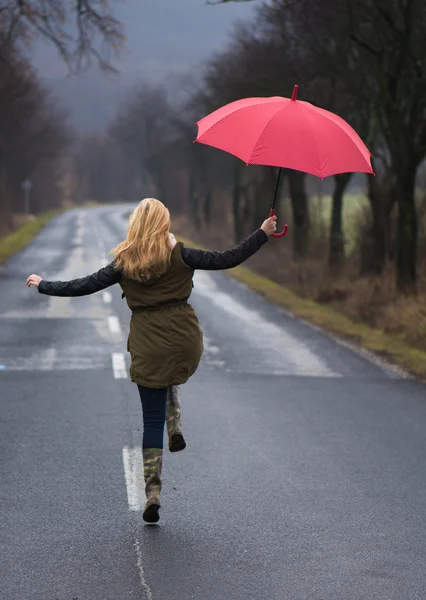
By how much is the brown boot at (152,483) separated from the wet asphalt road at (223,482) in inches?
3.2

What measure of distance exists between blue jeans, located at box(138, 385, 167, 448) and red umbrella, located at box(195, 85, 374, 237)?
1.26m

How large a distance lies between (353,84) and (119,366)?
12195mm

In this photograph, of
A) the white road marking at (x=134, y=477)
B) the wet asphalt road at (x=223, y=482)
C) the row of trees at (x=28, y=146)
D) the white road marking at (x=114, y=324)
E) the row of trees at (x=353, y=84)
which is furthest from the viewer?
the row of trees at (x=28, y=146)

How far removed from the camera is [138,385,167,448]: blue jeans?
5.58 metres

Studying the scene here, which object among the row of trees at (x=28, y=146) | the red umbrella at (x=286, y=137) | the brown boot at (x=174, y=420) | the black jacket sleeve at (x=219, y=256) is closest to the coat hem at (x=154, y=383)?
the brown boot at (x=174, y=420)

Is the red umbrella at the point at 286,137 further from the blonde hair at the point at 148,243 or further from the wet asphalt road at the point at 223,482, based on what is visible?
the wet asphalt road at the point at 223,482

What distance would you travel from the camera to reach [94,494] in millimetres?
6180

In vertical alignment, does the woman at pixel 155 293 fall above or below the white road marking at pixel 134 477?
above

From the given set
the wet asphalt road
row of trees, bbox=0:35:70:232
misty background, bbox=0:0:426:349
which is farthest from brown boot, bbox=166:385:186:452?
row of trees, bbox=0:35:70:232

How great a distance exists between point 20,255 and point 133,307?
29663 millimetres

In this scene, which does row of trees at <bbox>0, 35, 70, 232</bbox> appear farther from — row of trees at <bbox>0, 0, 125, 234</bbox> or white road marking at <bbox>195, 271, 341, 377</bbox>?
white road marking at <bbox>195, 271, 341, 377</bbox>

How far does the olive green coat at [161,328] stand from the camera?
548cm

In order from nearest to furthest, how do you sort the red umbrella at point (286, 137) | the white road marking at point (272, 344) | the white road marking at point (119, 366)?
the red umbrella at point (286, 137) → the white road marking at point (119, 366) → the white road marking at point (272, 344)

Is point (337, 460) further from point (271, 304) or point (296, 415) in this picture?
point (271, 304)
